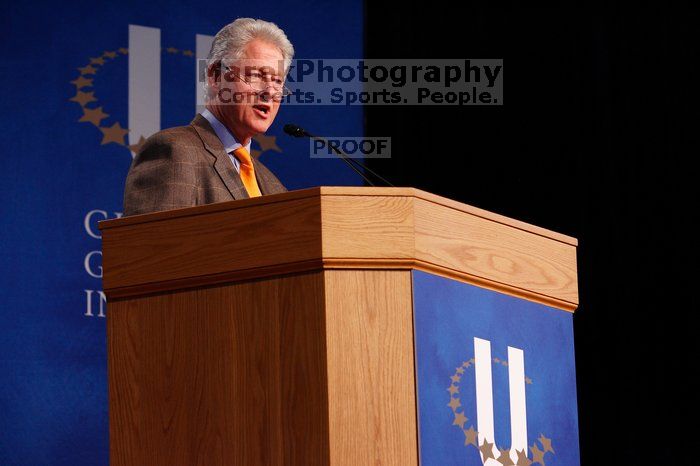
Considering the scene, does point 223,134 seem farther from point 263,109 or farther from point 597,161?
point 597,161

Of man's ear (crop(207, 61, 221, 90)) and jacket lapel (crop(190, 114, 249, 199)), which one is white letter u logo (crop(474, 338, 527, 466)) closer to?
jacket lapel (crop(190, 114, 249, 199))

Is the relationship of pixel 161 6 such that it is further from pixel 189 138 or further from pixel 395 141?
pixel 189 138

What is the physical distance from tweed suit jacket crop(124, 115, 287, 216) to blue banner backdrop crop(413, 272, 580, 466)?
629 millimetres

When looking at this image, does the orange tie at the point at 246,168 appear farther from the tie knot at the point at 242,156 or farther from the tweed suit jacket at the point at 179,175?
the tweed suit jacket at the point at 179,175

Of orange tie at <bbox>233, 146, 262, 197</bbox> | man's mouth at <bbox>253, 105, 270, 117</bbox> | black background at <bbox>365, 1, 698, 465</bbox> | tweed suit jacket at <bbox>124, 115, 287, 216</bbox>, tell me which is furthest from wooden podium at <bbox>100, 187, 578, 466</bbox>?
black background at <bbox>365, 1, 698, 465</bbox>

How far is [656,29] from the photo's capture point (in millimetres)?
4105

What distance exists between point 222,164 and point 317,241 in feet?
2.18

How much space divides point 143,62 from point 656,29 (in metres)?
1.76

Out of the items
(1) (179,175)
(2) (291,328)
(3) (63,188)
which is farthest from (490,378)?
(3) (63,188)

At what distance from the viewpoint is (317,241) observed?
187 centimetres

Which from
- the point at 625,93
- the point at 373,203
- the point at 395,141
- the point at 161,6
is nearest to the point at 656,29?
the point at 625,93

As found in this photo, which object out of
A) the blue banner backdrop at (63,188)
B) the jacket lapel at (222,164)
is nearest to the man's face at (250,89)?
the jacket lapel at (222,164)

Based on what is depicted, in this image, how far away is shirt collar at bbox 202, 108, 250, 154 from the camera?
2676 millimetres

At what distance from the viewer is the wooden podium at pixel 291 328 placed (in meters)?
1.85
